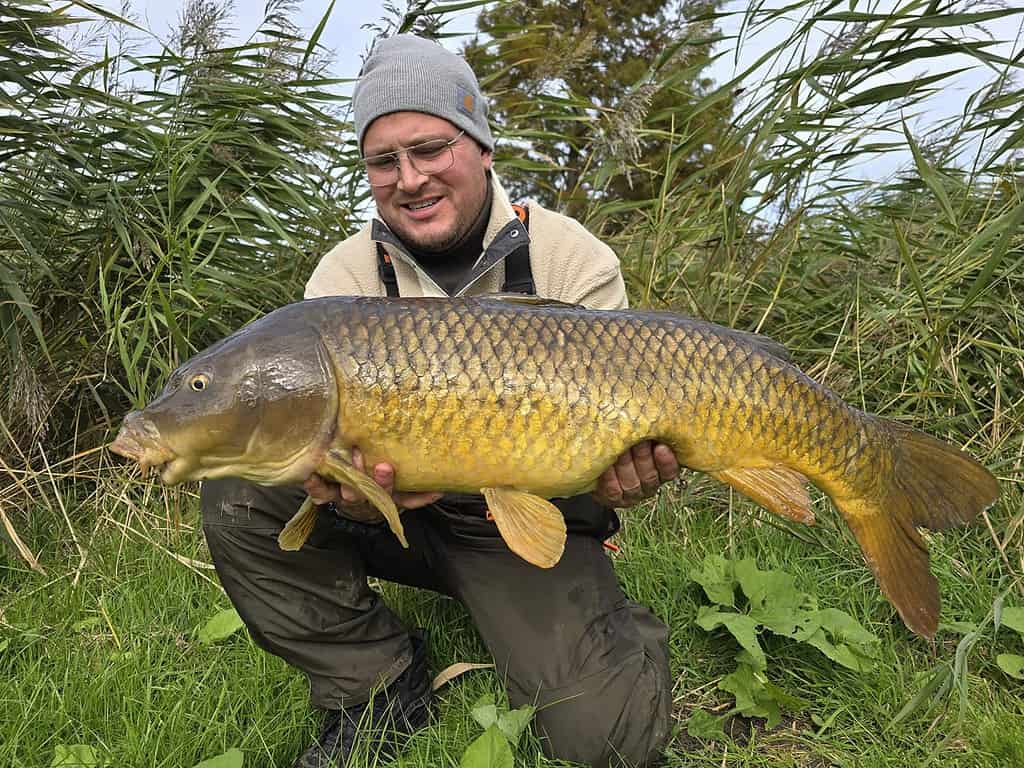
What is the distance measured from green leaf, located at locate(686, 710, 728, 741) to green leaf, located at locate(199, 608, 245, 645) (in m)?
0.99

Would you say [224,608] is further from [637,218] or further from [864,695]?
[637,218]

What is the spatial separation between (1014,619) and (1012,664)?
95 millimetres

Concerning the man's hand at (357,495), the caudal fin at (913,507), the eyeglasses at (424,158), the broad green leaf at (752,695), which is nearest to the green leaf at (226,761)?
the man's hand at (357,495)

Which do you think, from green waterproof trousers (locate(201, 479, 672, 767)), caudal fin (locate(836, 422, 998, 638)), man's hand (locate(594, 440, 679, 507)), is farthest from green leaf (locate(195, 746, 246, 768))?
caudal fin (locate(836, 422, 998, 638))

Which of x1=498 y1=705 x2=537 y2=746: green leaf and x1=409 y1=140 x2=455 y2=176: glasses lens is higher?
x1=409 y1=140 x2=455 y2=176: glasses lens

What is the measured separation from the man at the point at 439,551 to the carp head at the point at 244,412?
0.36 feet

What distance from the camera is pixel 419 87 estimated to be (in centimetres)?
201

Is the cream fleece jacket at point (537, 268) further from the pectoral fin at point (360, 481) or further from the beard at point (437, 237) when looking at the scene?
the pectoral fin at point (360, 481)

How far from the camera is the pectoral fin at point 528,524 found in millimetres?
1431

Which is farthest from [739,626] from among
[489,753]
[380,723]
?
[380,723]

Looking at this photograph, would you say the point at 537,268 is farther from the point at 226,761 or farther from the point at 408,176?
the point at 226,761

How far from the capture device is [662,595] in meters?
2.04

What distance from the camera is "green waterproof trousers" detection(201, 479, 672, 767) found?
1635mm

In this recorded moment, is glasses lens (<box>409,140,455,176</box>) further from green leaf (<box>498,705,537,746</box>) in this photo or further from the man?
green leaf (<box>498,705,537,746</box>)
